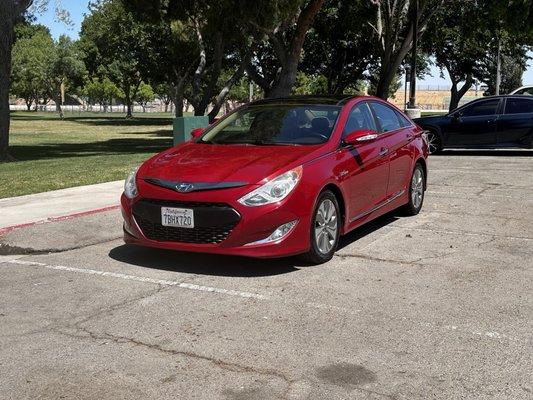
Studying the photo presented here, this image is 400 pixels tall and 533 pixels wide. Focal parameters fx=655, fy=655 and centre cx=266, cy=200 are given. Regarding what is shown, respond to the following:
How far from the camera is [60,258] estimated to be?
6844 millimetres

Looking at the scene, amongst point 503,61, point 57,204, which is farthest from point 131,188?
point 503,61

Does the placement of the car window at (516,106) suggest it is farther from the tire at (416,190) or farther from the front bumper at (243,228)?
the front bumper at (243,228)

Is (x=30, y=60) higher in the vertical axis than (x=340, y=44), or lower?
higher

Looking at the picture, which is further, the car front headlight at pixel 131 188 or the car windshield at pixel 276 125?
the car windshield at pixel 276 125

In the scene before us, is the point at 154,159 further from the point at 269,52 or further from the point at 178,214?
the point at 269,52

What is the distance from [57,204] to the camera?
9.66m

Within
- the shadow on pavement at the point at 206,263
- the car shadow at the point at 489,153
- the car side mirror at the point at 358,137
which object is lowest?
the shadow on pavement at the point at 206,263

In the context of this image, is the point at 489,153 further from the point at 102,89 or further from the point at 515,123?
the point at 102,89

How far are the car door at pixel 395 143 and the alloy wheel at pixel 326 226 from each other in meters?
1.58

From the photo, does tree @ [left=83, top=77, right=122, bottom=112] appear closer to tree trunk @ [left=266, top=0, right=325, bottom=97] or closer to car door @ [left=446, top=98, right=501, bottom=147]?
tree trunk @ [left=266, top=0, right=325, bottom=97]

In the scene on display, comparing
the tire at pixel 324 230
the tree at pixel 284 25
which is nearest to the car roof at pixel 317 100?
the tire at pixel 324 230

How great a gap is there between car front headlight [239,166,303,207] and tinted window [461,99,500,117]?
12286mm

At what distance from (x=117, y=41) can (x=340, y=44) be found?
63.6ft

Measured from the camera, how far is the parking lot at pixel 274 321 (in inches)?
149
